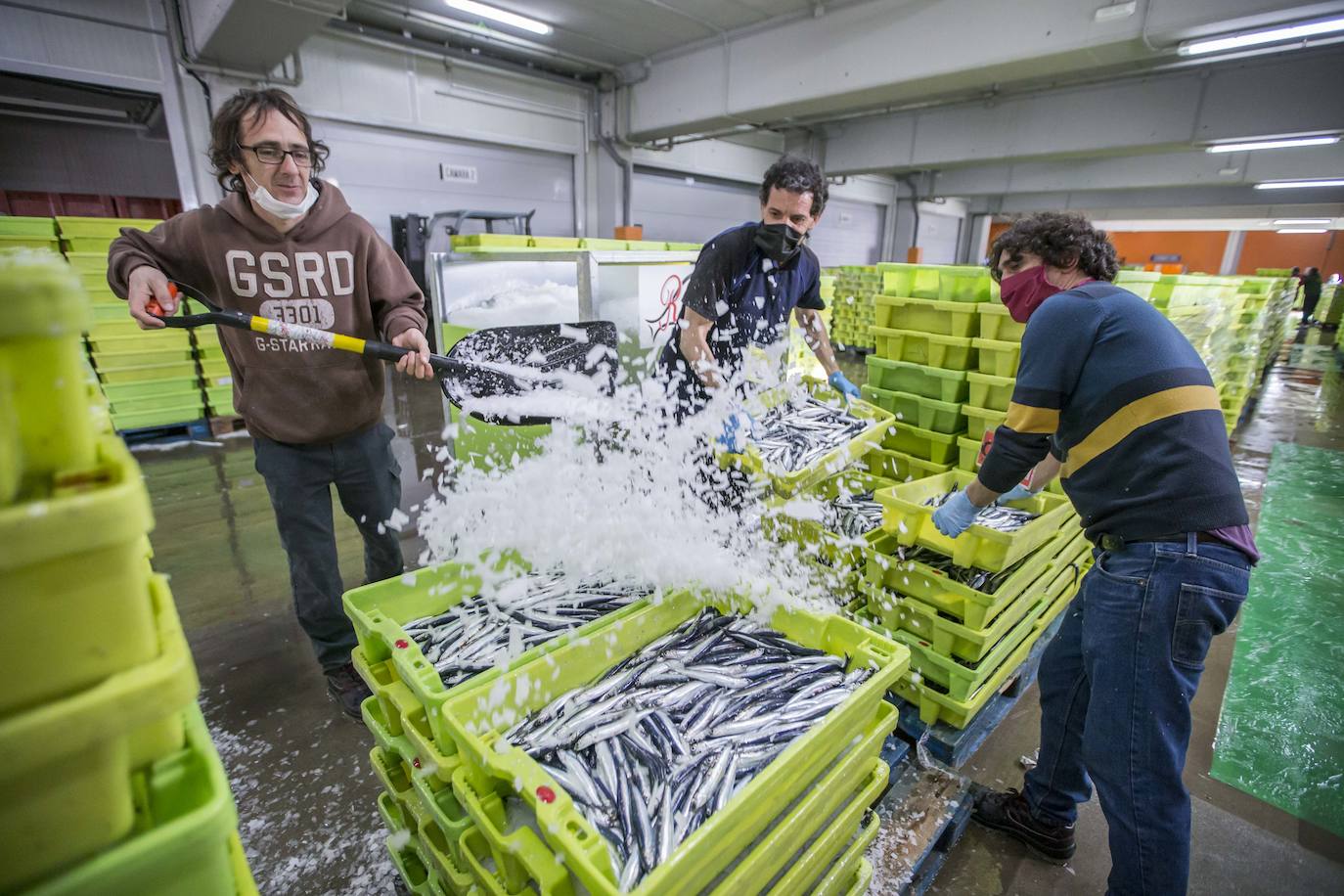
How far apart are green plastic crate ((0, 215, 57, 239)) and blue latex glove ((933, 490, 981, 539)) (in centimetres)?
720

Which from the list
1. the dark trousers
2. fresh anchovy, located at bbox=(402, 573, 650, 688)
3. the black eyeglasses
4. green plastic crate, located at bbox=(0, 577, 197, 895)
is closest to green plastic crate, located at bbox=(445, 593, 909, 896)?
fresh anchovy, located at bbox=(402, 573, 650, 688)

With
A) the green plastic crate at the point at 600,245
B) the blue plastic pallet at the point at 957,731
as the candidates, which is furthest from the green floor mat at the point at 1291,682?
the green plastic crate at the point at 600,245

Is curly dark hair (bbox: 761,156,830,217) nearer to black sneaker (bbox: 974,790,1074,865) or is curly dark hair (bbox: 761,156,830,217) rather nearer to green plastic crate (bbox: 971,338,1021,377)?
green plastic crate (bbox: 971,338,1021,377)

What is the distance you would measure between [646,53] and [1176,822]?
1017 centimetres

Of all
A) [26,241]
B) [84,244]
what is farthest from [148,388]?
[26,241]

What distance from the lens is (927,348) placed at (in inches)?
143

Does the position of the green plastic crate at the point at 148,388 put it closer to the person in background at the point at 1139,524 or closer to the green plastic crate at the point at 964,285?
the green plastic crate at the point at 964,285

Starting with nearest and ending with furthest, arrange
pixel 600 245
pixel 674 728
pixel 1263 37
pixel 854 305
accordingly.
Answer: pixel 674 728
pixel 1263 37
pixel 600 245
pixel 854 305

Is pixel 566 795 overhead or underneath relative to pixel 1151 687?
overhead

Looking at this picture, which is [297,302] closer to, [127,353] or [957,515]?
[957,515]

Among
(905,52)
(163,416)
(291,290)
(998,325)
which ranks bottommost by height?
(163,416)

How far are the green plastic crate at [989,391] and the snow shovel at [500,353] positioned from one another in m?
2.06

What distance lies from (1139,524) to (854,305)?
35.9ft

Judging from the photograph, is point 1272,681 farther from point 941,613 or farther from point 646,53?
point 646,53
